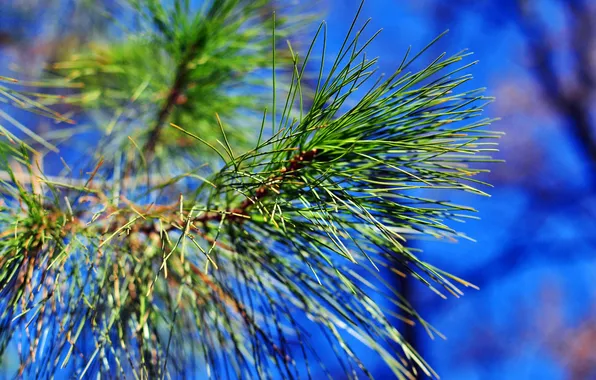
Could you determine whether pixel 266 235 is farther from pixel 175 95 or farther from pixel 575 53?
pixel 575 53

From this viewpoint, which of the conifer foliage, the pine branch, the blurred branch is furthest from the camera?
the blurred branch

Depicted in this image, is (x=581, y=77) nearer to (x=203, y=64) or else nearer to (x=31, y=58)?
(x=31, y=58)

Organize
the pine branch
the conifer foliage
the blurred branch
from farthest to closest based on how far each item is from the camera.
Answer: the blurred branch, the pine branch, the conifer foliage

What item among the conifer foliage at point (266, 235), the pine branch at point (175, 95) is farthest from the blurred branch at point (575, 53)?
the conifer foliage at point (266, 235)

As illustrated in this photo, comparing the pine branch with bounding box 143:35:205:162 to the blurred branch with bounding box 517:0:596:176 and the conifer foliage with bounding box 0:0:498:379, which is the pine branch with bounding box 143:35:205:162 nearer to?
the conifer foliage with bounding box 0:0:498:379

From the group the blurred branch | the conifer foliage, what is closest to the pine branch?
the conifer foliage

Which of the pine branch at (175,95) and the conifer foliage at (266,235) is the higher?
the pine branch at (175,95)

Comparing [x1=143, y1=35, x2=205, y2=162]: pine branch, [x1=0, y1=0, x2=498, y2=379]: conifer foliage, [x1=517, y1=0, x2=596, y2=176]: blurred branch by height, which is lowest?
[x1=0, y1=0, x2=498, y2=379]: conifer foliage

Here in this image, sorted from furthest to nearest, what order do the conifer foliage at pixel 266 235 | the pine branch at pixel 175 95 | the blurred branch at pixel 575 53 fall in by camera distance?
the blurred branch at pixel 575 53
the pine branch at pixel 175 95
the conifer foliage at pixel 266 235

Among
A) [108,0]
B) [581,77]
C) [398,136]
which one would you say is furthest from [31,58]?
[581,77]

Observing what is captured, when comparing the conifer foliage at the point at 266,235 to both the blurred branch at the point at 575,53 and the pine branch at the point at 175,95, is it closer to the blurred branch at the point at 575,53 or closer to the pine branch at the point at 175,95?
the pine branch at the point at 175,95

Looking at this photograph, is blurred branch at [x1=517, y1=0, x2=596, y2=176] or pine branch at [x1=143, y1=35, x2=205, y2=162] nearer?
pine branch at [x1=143, y1=35, x2=205, y2=162]
